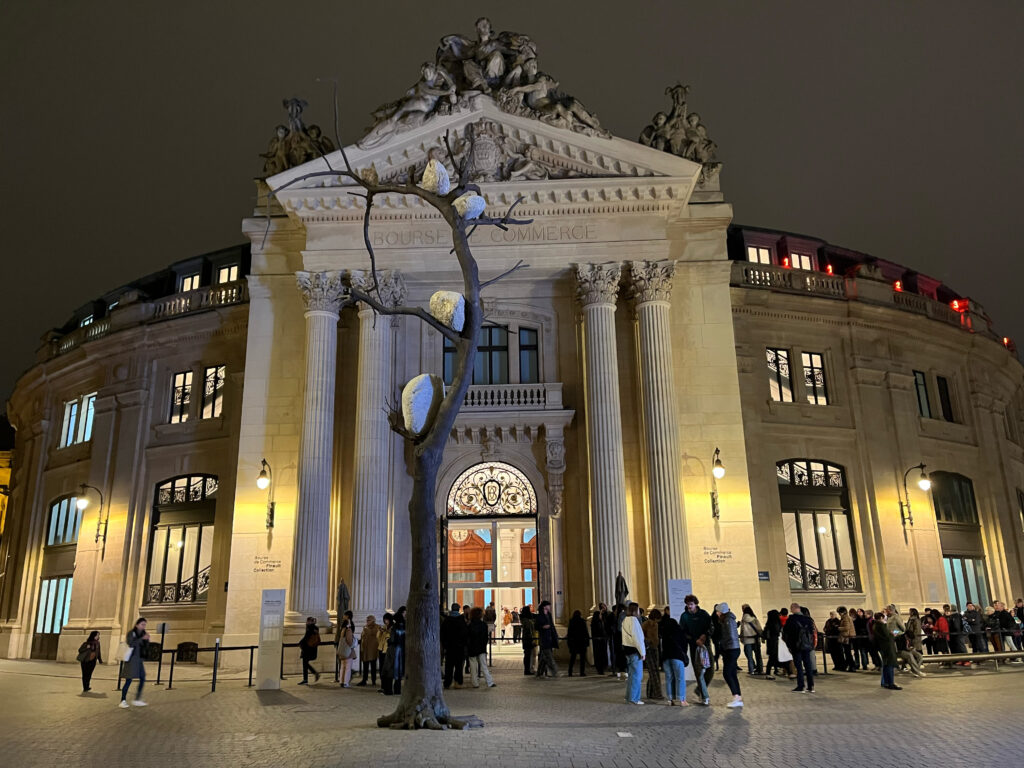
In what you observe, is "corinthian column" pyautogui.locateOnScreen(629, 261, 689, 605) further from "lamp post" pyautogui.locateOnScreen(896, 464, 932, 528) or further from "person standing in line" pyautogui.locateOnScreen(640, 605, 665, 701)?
"lamp post" pyautogui.locateOnScreen(896, 464, 932, 528)

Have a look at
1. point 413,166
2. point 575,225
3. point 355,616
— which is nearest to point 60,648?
point 355,616

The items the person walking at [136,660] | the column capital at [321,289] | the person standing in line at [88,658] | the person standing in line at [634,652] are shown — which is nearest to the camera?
the person standing in line at [634,652]

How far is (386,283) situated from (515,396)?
510 centimetres

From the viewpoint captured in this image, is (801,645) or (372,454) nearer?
(801,645)

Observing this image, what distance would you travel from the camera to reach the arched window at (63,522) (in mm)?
33906

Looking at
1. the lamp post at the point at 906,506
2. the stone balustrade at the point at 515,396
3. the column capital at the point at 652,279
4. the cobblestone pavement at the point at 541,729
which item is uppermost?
the column capital at the point at 652,279

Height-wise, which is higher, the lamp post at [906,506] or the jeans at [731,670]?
the lamp post at [906,506]

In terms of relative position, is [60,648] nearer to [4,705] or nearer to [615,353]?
[4,705]

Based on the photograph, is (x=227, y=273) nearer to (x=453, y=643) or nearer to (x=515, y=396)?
(x=515, y=396)

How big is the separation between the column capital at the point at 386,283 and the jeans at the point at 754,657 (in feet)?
44.0

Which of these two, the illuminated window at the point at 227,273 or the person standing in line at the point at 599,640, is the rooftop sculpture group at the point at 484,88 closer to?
the illuminated window at the point at 227,273

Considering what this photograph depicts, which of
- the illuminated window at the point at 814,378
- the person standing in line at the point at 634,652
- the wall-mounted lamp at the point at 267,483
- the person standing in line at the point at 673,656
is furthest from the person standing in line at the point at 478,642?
the illuminated window at the point at 814,378

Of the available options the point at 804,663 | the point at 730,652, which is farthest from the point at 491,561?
the point at 730,652

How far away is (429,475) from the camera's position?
12195 millimetres
